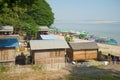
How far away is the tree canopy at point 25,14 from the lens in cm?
2715

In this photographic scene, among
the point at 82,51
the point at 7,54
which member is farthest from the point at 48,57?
the point at 82,51

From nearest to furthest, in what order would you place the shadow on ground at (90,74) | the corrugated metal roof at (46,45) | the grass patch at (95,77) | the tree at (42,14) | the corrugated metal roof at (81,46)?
the grass patch at (95,77) → the shadow on ground at (90,74) → the corrugated metal roof at (46,45) → the corrugated metal roof at (81,46) → the tree at (42,14)

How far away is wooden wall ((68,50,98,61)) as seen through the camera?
111 feet

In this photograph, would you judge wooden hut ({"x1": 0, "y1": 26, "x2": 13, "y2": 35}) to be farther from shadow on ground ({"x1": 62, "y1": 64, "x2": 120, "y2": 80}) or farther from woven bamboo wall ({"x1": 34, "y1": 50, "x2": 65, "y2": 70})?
shadow on ground ({"x1": 62, "y1": 64, "x2": 120, "y2": 80})

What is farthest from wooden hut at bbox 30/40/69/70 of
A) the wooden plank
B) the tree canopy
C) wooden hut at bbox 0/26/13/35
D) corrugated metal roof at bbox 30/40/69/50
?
wooden hut at bbox 0/26/13/35

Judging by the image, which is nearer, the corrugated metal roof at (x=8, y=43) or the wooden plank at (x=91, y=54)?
the corrugated metal roof at (x=8, y=43)

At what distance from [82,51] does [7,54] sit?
11.8 meters

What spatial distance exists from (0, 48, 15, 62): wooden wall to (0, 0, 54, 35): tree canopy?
4.28 metres

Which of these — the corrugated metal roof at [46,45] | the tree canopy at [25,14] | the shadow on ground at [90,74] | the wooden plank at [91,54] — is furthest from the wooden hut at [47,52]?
the tree canopy at [25,14]

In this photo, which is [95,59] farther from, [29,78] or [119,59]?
[29,78]

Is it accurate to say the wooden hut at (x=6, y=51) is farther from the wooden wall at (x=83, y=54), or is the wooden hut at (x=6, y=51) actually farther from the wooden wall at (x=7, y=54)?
the wooden wall at (x=83, y=54)

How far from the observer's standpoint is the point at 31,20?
189ft

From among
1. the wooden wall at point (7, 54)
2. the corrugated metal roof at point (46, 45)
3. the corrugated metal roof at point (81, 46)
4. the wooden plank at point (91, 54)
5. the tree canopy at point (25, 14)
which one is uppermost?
the tree canopy at point (25, 14)

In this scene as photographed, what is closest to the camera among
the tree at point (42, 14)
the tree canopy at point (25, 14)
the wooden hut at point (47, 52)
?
the tree canopy at point (25, 14)
